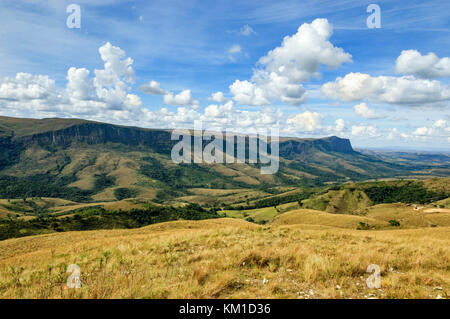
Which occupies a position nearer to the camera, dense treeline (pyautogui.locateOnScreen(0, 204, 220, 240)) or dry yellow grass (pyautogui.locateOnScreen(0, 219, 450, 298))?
dry yellow grass (pyautogui.locateOnScreen(0, 219, 450, 298))

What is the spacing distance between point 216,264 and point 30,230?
9562cm

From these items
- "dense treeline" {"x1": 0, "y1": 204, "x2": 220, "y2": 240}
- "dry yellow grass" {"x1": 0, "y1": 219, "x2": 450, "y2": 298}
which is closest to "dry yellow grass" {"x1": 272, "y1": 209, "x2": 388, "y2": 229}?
"dry yellow grass" {"x1": 0, "y1": 219, "x2": 450, "y2": 298}

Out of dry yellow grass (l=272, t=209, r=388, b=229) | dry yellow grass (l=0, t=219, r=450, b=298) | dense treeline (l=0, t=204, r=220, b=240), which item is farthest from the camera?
dense treeline (l=0, t=204, r=220, b=240)

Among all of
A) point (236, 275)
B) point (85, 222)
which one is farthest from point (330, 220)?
point (85, 222)

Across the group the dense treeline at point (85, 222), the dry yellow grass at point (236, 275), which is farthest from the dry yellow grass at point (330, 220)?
the dense treeline at point (85, 222)

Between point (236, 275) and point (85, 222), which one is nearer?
point (236, 275)

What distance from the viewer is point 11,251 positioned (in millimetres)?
21125

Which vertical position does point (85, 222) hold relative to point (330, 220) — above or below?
below

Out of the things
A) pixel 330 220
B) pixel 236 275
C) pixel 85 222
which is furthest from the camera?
pixel 85 222

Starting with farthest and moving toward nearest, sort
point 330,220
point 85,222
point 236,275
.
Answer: point 85,222 → point 330,220 → point 236,275

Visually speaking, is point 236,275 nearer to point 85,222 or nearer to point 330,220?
point 330,220

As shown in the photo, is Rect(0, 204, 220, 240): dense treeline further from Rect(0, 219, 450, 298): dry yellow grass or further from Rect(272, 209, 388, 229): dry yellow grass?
Rect(0, 219, 450, 298): dry yellow grass
